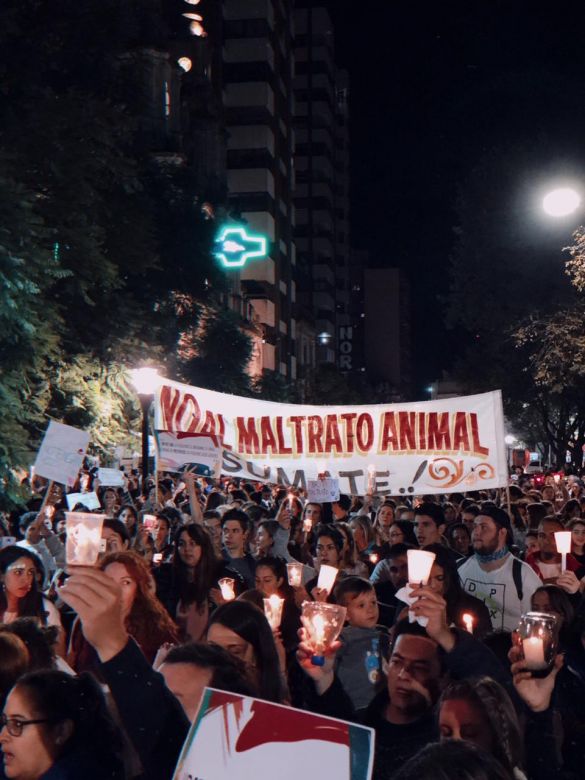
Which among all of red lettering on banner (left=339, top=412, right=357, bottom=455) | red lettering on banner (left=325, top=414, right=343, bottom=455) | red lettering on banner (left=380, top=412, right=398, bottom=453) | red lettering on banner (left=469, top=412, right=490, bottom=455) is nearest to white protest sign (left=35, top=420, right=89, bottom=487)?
red lettering on banner (left=325, top=414, right=343, bottom=455)

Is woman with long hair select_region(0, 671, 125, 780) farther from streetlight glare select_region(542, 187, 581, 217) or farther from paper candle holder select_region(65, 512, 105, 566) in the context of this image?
streetlight glare select_region(542, 187, 581, 217)

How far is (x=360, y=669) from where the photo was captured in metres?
5.20

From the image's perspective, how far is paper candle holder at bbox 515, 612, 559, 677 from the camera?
3.93 m

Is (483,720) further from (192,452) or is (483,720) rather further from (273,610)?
(192,452)

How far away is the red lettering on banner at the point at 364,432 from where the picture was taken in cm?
1145

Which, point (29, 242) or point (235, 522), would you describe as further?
point (29, 242)

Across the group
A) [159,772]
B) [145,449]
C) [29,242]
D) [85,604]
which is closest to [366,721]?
[159,772]

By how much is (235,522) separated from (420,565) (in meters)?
3.09

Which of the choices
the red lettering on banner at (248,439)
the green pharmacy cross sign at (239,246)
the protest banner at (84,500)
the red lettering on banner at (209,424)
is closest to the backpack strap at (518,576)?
the red lettering on banner at (248,439)

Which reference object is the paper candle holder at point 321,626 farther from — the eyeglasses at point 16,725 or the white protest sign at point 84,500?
the white protest sign at point 84,500

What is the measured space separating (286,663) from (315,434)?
20.2 ft

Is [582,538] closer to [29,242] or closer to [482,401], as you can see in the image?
[482,401]

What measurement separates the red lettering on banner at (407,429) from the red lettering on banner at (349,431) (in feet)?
1.68

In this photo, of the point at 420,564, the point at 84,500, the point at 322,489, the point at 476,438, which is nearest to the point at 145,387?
the point at 84,500
